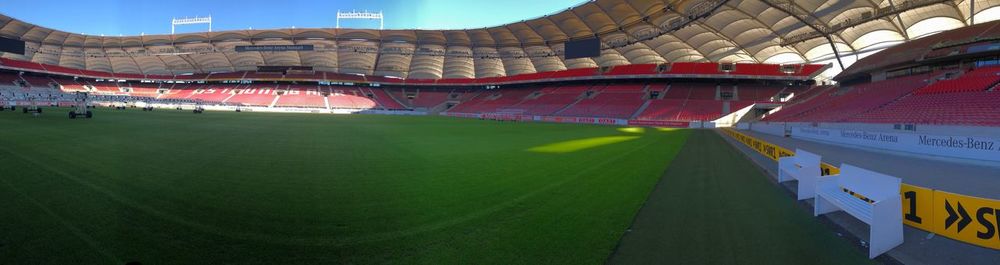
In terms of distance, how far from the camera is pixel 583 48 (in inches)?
1528

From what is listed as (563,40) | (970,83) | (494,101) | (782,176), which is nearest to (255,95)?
(494,101)

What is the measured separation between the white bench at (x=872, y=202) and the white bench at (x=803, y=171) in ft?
1.00

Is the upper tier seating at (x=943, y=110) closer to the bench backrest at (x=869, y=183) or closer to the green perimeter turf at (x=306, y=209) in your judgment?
the bench backrest at (x=869, y=183)

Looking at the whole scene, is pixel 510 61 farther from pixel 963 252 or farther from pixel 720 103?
pixel 963 252

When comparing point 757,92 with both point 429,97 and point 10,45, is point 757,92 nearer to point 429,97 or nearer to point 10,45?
point 429,97

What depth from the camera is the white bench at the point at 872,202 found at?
149 inches

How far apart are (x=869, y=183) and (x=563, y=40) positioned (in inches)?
1766

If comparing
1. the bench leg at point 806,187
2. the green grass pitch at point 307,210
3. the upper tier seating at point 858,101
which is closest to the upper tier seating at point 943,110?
the upper tier seating at point 858,101

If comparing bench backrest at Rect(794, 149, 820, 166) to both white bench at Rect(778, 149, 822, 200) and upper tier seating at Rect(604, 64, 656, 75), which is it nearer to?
white bench at Rect(778, 149, 822, 200)

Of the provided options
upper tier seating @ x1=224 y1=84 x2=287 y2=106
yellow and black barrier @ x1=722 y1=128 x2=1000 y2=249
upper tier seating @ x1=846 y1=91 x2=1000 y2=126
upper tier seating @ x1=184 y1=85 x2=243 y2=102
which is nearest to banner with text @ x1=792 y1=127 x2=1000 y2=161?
upper tier seating @ x1=846 y1=91 x2=1000 y2=126

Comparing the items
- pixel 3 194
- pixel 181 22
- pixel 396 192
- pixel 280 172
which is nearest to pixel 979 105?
pixel 396 192

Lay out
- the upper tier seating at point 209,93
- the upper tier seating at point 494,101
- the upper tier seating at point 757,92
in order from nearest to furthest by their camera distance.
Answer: the upper tier seating at point 757,92
the upper tier seating at point 494,101
the upper tier seating at point 209,93

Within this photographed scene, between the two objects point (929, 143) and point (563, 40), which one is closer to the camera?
point (929, 143)

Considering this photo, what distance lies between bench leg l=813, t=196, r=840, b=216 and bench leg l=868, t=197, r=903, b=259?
1.13m
